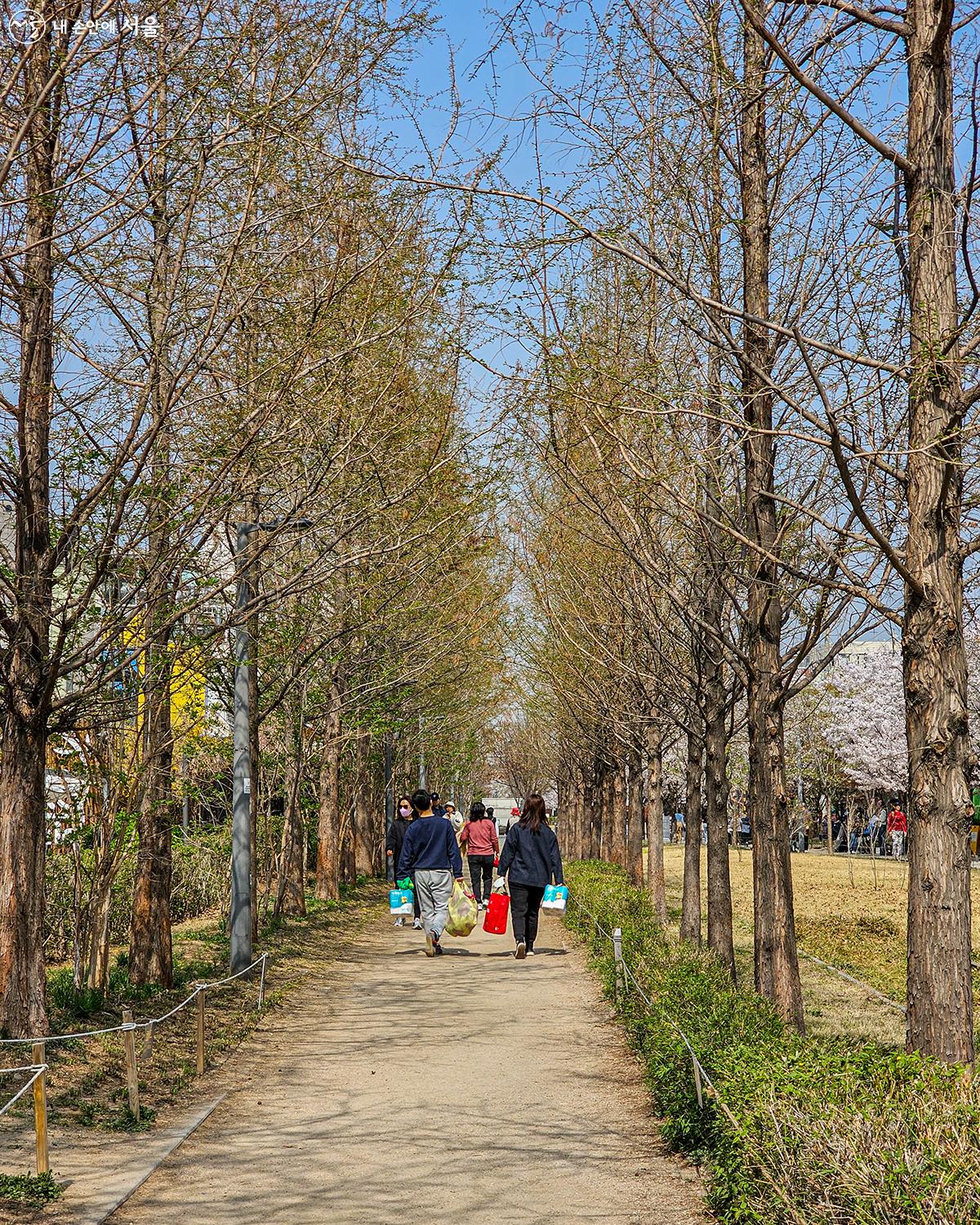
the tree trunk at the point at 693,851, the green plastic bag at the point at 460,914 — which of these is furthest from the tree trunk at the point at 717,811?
the green plastic bag at the point at 460,914

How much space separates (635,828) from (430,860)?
40.1ft

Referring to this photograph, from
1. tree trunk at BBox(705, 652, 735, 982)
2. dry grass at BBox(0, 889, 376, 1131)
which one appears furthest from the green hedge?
tree trunk at BBox(705, 652, 735, 982)

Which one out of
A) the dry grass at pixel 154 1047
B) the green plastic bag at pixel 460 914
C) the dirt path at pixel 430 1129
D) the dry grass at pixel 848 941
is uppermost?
the green plastic bag at pixel 460 914

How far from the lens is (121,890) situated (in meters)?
15.1

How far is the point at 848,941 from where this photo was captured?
23.7 meters

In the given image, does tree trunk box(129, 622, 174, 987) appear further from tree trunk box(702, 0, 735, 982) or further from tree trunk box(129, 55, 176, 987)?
tree trunk box(702, 0, 735, 982)

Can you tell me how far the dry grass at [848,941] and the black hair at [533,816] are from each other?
9.91 feet

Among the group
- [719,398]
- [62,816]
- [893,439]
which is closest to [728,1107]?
[719,398]

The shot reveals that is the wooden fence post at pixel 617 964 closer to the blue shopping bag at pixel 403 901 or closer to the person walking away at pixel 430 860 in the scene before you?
the person walking away at pixel 430 860

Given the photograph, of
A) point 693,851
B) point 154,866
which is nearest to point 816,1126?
point 154,866

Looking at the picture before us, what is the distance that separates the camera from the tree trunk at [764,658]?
32.8 feet

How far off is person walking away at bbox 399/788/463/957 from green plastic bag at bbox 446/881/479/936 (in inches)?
3.3

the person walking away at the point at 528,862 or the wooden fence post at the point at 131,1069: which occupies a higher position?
the person walking away at the point at 528,862

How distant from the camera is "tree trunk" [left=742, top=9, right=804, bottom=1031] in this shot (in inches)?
393
